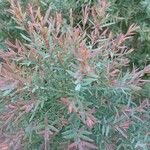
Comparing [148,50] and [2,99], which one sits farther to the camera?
[148,50]

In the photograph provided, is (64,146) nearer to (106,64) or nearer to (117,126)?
(117,126)

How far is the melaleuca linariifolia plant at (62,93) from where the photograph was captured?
64.9 inches

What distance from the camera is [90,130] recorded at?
1850mm

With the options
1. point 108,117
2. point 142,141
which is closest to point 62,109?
point 108,117

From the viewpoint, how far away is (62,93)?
172cm

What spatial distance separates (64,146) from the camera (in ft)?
6.04

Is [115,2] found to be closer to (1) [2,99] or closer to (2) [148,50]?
(2) [148,50]

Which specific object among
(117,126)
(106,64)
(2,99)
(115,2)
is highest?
(115,2)

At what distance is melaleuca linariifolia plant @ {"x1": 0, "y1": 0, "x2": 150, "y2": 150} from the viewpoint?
1649 mm

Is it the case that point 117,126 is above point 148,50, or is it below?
below

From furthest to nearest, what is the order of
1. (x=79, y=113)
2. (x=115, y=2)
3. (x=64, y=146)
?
(x=115, y=2)
(x=64, y=146)
(x=79, y=113)

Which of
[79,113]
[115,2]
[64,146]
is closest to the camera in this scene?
[79,113]

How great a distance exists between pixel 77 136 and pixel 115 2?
1060 mm

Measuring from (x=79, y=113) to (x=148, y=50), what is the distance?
0.99 m
